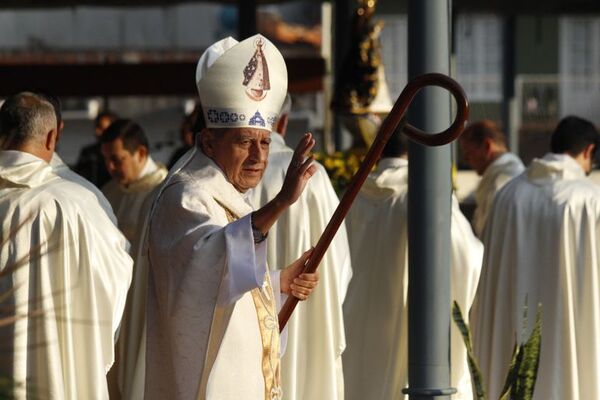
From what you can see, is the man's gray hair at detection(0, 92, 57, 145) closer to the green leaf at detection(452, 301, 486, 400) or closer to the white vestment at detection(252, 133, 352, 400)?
the white vestment at detection(252, 133, 352, 400)

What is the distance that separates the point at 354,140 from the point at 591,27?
19.2m

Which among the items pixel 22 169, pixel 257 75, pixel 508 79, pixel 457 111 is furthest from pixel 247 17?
pixel 457 111

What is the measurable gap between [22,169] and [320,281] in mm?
1758

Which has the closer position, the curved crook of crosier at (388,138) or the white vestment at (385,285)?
the curved crook of crosier at (388,138)

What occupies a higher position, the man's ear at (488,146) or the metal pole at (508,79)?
the metal pole at (508,79)

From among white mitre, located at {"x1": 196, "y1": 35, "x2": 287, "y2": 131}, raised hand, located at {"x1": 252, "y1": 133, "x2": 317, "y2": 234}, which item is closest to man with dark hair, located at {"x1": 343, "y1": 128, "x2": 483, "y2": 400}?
white mitre, located at {"x1": 196, "y1": 35, "x2": 287, "y2": 131}

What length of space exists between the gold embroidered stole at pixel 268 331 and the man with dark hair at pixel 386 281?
330cm

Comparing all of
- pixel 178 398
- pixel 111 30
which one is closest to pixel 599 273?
pixel 178 398

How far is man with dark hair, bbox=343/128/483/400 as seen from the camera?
8742 millimetres

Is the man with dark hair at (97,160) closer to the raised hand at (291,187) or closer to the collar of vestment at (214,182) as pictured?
the collar of vestment at (214,182)

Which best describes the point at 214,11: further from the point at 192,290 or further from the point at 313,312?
the point at 192,290

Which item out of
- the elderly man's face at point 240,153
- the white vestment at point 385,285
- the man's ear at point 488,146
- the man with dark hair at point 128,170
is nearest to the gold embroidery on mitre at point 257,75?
the elderly man's face at point 240,153

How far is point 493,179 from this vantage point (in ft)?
37.4

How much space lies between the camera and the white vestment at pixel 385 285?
8.73 metres
